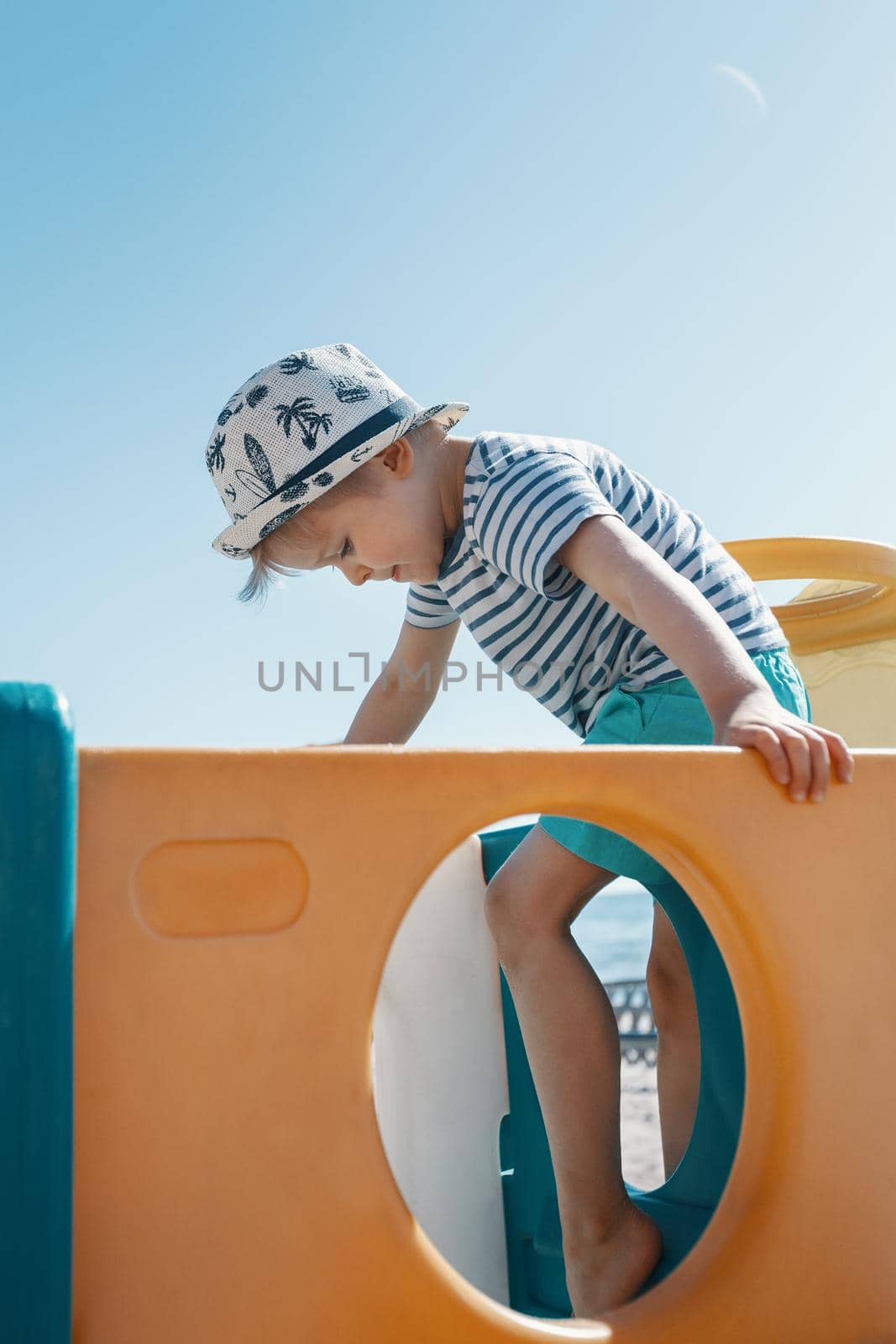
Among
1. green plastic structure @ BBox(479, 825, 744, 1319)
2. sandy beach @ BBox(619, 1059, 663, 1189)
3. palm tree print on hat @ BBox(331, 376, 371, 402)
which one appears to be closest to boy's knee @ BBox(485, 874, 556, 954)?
green plastic structure @ BBox(479, 825, 744, 1319)

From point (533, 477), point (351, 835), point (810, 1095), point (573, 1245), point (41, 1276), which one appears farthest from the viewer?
point (533, 477)

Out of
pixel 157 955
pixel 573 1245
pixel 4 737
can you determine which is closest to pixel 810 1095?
pixel 573 1245

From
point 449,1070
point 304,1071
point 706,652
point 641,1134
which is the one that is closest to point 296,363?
point 706,652

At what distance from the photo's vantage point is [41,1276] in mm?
541

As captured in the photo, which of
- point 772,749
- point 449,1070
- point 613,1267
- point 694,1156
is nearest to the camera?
point 772,749

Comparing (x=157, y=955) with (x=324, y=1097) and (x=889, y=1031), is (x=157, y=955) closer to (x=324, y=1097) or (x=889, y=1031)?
(x=324, y=1097)

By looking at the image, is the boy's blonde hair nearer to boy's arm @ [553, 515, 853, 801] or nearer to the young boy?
the young boy

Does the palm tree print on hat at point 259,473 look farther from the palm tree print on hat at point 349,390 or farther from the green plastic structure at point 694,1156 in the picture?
the green plastic structure at point 694,1156

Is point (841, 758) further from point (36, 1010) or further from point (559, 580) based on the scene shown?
point (36, 1010)

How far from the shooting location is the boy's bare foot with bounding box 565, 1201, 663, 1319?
94 centimetres

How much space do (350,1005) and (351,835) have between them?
103mm

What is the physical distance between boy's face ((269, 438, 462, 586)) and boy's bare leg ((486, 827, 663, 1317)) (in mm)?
394

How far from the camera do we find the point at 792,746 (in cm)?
80

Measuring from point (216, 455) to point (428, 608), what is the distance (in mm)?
429
